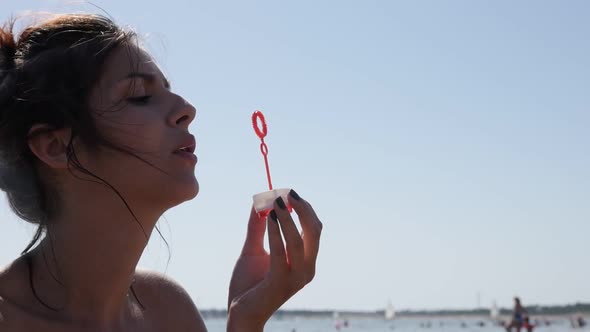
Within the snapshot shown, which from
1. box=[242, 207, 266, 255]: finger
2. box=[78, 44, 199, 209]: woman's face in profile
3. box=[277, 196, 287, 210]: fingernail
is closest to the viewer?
box=[78, 44, 199, 209]: woman's face in profile

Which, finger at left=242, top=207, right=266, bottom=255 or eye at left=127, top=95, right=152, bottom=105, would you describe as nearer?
eye at left=127, top=95, right=152, bottom=105

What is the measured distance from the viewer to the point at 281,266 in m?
2.56

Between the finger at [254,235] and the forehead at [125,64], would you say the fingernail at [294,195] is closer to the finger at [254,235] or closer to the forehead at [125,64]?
the finger at [254,235]

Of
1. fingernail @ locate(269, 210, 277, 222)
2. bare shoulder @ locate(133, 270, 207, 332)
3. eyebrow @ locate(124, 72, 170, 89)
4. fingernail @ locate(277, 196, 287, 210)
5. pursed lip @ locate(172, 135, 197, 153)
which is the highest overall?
eyebrow @ locate(124, 72, 170, 89)

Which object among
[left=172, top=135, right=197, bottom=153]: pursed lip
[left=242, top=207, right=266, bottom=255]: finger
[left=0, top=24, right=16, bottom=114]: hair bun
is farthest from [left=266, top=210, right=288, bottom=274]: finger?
[left=0, top=24, right=16, bottom=114]: hair bun

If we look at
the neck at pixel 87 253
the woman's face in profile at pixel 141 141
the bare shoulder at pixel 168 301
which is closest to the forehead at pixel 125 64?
the woman's face in profile at pixel 141 141

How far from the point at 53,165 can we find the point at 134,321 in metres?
0.64

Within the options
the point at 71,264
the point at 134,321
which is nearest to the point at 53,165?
the point at 71,264

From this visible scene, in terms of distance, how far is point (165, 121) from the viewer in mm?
2502

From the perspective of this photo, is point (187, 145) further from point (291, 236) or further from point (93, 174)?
point (291, 236)

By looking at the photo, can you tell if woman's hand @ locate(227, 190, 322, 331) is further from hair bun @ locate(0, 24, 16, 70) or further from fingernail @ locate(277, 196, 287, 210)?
hair bun @ locate(0, 24, 16, 70)

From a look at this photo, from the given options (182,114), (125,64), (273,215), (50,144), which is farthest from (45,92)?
(273,215)

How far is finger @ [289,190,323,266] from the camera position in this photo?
2.58 m

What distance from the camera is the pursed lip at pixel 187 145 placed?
248cm
